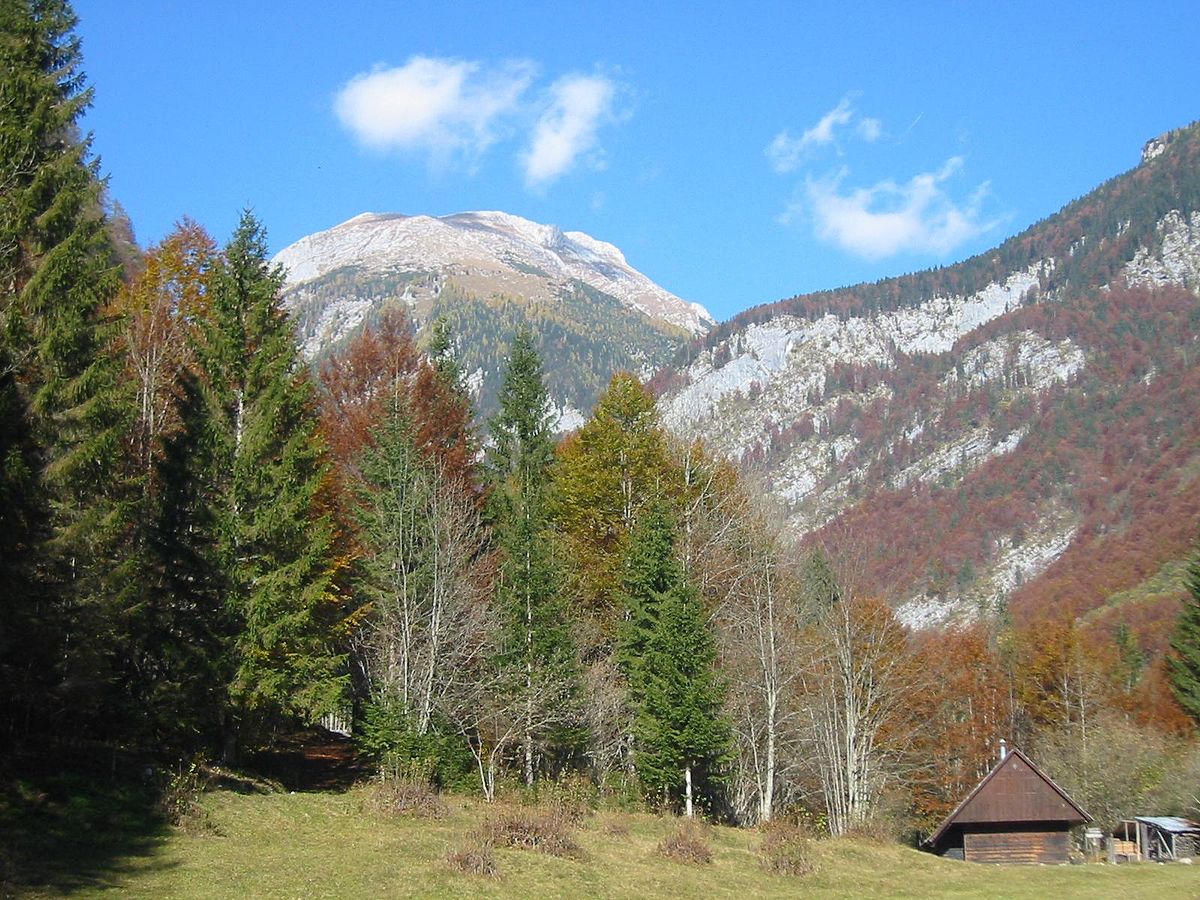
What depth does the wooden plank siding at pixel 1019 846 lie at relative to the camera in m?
41.9

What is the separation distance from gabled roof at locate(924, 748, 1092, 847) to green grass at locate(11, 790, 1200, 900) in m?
10.1

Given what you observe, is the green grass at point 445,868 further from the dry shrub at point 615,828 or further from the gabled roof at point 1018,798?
the gabled roof at point 1018,798

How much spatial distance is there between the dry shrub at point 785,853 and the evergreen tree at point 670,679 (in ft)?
12.0

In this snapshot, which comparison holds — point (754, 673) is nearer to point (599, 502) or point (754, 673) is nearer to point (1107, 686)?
point (599, 502)

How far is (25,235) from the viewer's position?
19391 millimetres

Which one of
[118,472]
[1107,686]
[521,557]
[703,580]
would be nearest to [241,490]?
[118,472]

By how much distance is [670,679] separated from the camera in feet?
102

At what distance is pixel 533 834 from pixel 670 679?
9821 millimetres

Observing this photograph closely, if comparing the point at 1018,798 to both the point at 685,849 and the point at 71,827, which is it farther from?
the point at 71,827

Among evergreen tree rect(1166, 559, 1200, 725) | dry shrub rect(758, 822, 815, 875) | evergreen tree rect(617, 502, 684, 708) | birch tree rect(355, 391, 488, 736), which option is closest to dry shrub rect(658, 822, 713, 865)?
dry shrub rect(758, 822, 815, 875)

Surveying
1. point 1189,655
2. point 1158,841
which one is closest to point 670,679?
point 1158,841

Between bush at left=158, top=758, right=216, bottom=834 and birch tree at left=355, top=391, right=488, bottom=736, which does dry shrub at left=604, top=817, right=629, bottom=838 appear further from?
bush at left=158, top=758, right=216, bottom=834

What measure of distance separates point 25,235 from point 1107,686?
63.9 meters

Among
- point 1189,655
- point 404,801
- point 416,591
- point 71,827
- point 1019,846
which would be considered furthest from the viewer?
point 1189,655
